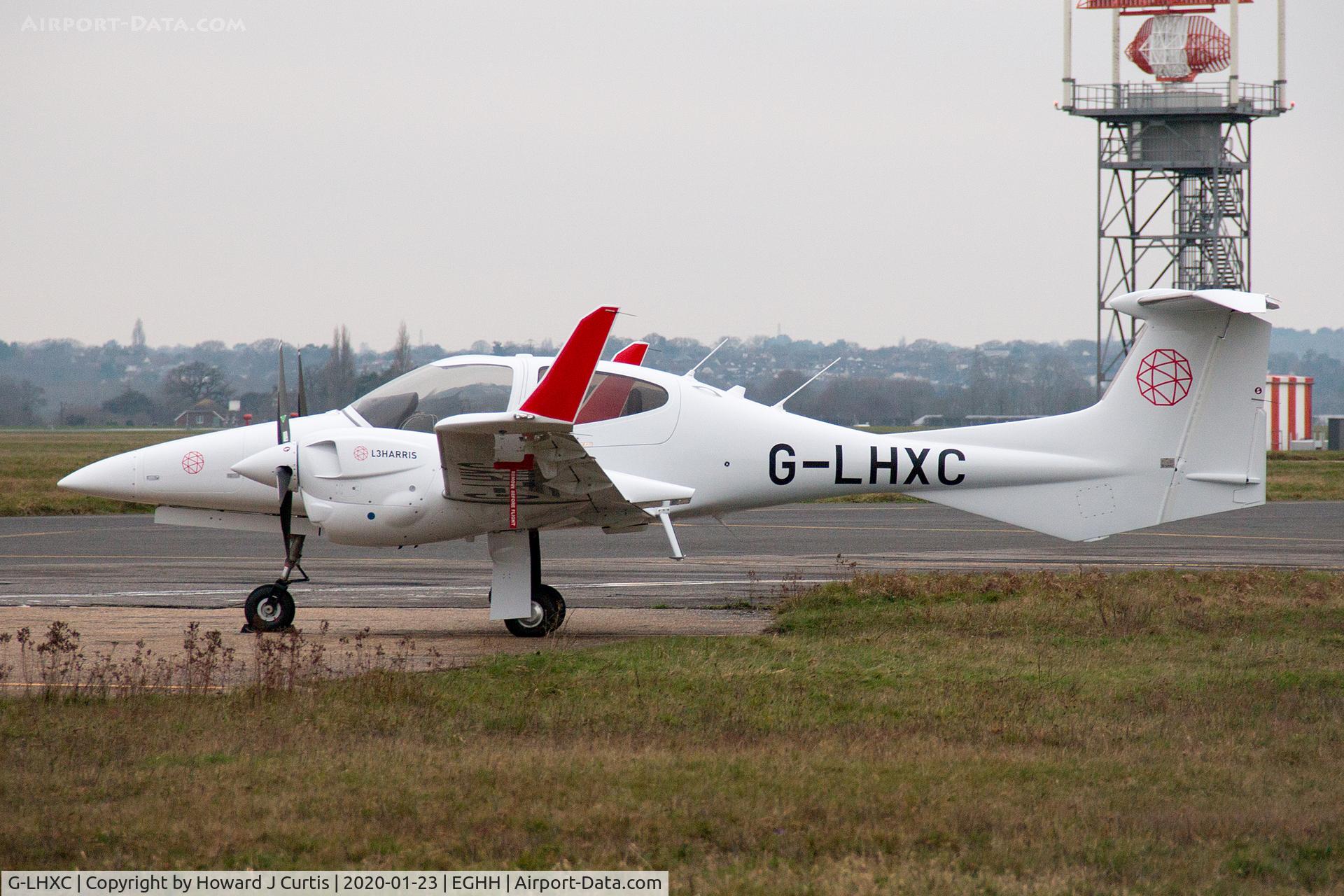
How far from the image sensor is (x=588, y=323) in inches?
402

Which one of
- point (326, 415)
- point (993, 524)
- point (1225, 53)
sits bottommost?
point (993, 524)

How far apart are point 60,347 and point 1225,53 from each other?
101882 mm

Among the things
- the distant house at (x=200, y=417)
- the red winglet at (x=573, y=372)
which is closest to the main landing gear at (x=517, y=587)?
the red winglet at (x=573, y=372)

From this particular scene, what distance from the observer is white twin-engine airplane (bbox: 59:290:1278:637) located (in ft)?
38.3

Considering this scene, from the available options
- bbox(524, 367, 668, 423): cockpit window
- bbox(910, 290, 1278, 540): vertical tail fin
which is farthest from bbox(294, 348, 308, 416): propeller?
bbox(910, 290, 1278, 540): vertical tail fin

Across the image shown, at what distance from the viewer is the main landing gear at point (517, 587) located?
1177cm

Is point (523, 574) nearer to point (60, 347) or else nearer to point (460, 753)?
point (460, 753)

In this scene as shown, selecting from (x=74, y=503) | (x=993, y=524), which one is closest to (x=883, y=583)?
(x=993, y=524)

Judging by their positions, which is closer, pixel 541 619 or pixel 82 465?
pixel 541 619

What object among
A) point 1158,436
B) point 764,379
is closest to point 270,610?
point 1158,436

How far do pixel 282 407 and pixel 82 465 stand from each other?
40600 mm

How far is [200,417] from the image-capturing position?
2623 inches

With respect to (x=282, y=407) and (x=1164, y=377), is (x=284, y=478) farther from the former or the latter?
(x=1164, y=377)

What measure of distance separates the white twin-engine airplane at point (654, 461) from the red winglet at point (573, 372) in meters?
0.55
